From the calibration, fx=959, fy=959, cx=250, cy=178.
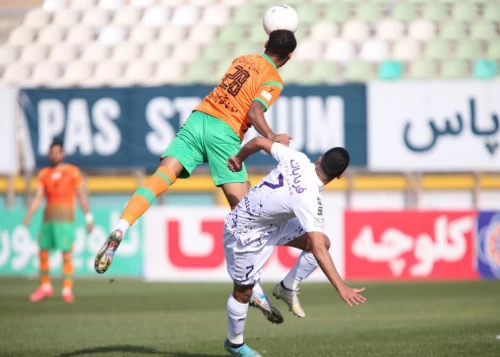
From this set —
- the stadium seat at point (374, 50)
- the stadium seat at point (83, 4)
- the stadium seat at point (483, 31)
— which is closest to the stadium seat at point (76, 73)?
the stadium seat at point (83, 4)

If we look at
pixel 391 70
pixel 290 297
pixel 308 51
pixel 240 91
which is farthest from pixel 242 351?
pixel 308 51

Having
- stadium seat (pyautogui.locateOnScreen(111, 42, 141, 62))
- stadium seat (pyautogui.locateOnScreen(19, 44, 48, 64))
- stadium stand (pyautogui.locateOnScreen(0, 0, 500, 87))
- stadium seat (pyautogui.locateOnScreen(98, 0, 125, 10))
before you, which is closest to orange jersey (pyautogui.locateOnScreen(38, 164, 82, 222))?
stadium stand (pyautogui.locateOnScreen(0, 0, 500, 87))

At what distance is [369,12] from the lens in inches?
907

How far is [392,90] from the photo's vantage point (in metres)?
19.4

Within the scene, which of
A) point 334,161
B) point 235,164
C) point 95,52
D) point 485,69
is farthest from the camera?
point 95,52

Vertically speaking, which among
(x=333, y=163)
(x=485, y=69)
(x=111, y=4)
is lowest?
(x=333, y=163)

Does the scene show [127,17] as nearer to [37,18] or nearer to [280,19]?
[37,18]

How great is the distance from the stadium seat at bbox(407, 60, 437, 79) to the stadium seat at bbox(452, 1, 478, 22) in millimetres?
1948

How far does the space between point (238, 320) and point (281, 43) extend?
2.29 m

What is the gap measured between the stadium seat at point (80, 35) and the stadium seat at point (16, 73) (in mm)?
1361

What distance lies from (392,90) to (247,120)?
38.7 ft

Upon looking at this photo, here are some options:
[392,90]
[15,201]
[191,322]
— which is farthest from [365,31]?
[191,322]

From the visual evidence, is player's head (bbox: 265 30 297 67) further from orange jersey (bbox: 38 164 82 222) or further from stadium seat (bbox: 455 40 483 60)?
stadium seat (bbox: 455 40 483 60)

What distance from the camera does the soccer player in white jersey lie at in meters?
6.60
